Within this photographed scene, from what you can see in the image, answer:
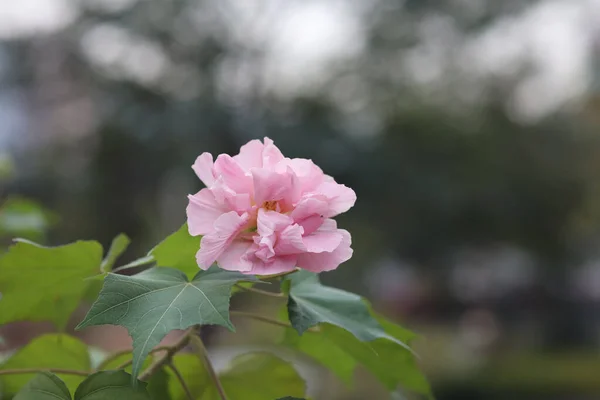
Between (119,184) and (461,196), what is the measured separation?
3629 millimetres

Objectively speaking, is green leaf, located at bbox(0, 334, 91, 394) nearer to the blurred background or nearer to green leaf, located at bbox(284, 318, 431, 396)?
green leaf, located at bbox(284, 318, 431, 396)

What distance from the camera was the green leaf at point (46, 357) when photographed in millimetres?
545

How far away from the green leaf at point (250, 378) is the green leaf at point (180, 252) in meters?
0.10

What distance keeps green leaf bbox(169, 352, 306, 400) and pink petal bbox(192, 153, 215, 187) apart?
17cm

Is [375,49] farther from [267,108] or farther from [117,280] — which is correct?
[117,280]

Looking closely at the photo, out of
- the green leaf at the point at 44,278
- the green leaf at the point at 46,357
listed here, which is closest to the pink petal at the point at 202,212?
the green leaf at the point at 44,278

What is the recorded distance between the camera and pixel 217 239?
0.39 metres

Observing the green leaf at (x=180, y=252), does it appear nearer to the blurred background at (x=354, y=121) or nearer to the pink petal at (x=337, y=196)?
the pink petal at (x=337, y=196)

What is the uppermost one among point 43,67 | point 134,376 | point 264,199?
point 43,67

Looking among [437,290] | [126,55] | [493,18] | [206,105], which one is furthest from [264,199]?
[437,290]

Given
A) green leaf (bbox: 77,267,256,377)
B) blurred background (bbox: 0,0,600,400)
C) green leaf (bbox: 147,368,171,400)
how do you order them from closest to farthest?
green leaf (bbox: 77,267,256,377) → green leaf (bbox: 147,368,171,400) → blurred background (bbox: 0,0,600,400)

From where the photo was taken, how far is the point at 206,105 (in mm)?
6742

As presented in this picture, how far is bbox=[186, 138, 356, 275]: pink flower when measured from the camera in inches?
15.5

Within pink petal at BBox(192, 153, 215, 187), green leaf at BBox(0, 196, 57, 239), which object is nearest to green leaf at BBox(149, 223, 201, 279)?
pink petal at BBox(192, 153, 215, 187)
